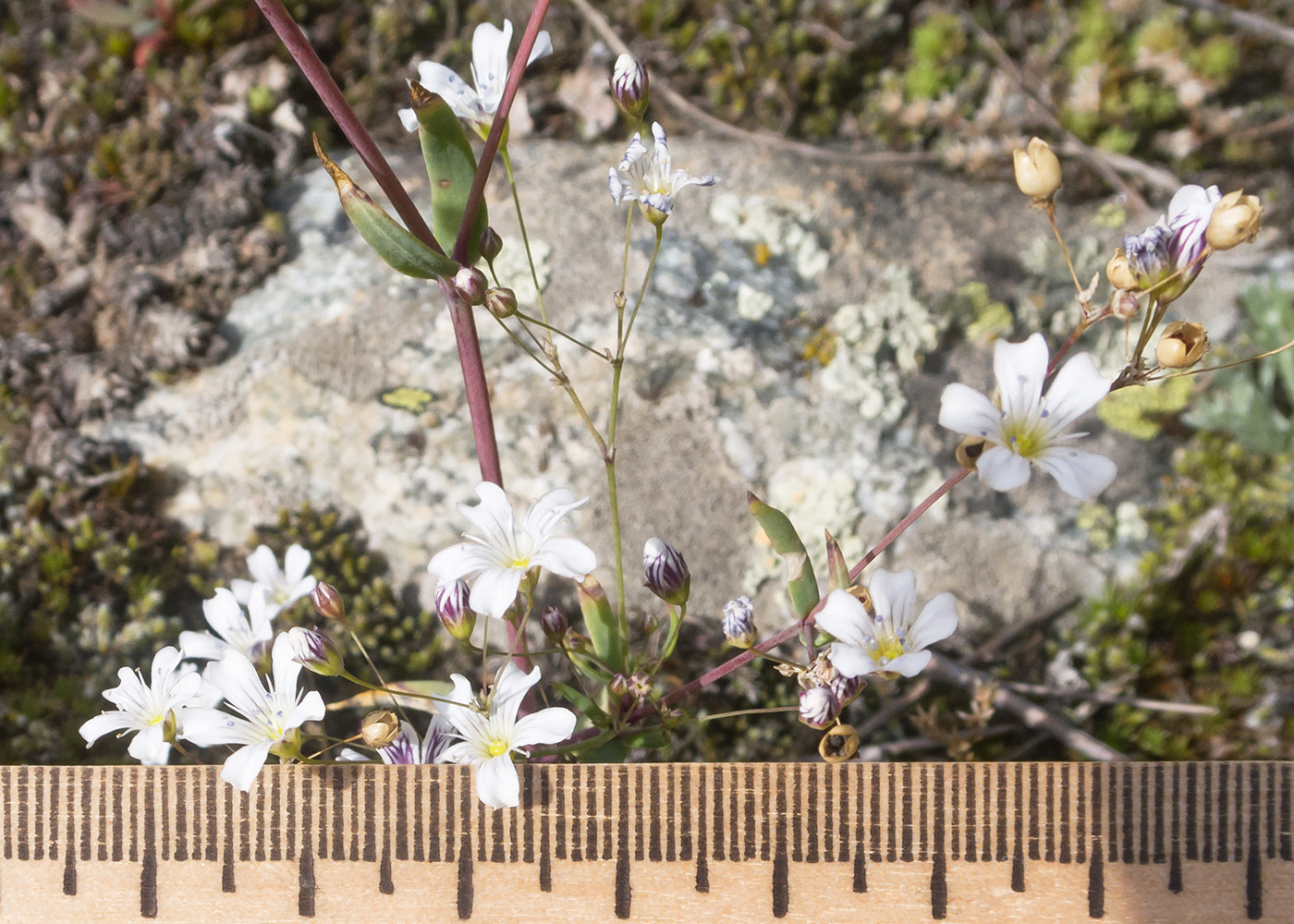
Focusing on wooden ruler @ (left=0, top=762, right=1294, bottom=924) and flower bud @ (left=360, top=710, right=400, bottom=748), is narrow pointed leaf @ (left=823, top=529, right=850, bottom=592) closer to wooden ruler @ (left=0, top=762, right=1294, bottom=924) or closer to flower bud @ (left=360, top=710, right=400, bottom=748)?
wooden ruler @ (left=0, top=762, right=1294, bottom=924)

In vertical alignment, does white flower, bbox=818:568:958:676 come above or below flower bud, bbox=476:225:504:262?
below

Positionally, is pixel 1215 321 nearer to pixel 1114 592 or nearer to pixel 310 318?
pixel 1114 592

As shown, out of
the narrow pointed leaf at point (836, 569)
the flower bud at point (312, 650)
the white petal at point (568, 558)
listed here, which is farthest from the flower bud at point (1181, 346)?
the flower bud at point (312, 650)

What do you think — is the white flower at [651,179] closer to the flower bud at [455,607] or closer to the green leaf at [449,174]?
the green leaf at [449,174]

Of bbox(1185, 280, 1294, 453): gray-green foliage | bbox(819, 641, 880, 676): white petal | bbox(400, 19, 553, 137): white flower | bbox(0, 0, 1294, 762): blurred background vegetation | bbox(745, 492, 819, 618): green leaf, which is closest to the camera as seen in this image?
bbox(819, 641, 880, 676): white petal

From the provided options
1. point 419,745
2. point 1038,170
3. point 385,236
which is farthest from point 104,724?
point 1038,170

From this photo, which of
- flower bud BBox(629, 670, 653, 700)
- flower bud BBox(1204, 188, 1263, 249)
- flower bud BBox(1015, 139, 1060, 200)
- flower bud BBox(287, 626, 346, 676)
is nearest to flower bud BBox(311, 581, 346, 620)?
flower bud BBox(287, 626, 346, 676)
